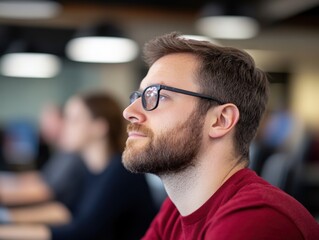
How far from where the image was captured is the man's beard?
1598mm

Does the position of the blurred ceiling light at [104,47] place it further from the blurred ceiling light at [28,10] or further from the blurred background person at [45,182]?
the blurred ceiling light at [28,10]

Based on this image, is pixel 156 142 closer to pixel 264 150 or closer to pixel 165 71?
pixel 165 71

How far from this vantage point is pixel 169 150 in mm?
1602

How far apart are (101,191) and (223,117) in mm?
1560

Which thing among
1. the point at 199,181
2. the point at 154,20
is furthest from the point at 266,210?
the point at 154,20

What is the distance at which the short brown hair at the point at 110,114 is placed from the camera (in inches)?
134

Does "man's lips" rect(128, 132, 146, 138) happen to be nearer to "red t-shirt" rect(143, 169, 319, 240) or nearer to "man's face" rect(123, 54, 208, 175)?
"man's face" rect(123, 54, 208, 175)

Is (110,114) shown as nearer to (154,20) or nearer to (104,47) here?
(104,47)

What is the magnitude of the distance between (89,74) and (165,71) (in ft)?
29.0

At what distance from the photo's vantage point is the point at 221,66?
165 centimetres

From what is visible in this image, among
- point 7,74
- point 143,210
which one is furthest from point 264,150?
point 7,74

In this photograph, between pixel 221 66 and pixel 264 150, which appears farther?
pixel 264 150

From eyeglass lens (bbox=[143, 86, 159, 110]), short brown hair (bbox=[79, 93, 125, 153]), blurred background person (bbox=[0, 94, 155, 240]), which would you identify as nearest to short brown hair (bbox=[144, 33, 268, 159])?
eyeglass lens (bbox=[143, 86, 159, 110])

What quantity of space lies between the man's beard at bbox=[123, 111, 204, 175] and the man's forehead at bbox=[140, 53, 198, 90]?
97mm
